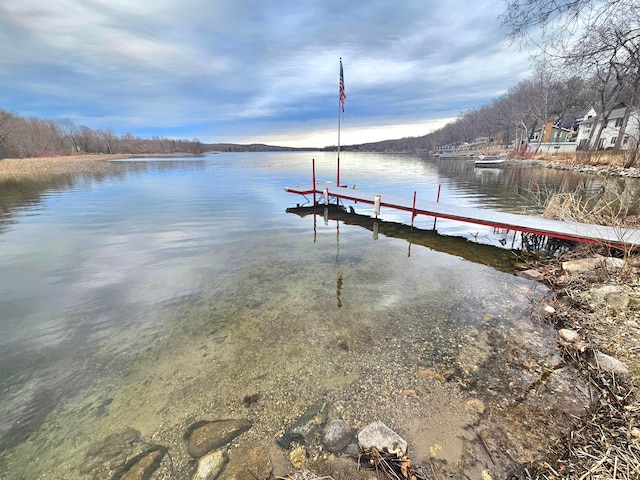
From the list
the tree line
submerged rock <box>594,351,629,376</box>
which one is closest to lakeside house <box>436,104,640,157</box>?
submerged rock <box>594,351,629,376</box>

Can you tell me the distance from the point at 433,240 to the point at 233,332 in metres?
7.91

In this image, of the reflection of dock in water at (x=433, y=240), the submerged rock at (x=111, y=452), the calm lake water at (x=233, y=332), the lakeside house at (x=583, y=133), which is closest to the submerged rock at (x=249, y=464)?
the calm lake water at (x=233, y=332)

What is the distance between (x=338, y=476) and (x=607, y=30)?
9.55 m

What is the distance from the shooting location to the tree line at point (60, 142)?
187 ft

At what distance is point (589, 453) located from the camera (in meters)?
2.34

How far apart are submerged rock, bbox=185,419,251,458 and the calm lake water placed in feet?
0.41

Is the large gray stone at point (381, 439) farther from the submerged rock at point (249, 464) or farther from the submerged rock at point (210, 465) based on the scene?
the submerged rock at point (210, 465)

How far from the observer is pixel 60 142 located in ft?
271

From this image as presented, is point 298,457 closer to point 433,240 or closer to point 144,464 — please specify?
point 144,464

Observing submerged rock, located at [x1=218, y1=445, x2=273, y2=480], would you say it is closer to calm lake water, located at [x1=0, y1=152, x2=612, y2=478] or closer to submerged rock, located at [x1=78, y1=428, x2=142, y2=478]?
calm lake water, located at [x1=0, y1=152, x2=612, y2=478]

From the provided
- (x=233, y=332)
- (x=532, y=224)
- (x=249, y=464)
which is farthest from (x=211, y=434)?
(x=532, y=224)

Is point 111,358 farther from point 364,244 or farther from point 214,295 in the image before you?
point 364,244

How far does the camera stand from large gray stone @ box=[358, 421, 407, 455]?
8.66 feet

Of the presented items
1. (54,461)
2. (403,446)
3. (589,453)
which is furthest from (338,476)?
(54,461)
